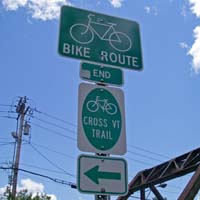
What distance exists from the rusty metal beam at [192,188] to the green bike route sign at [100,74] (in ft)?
32.3

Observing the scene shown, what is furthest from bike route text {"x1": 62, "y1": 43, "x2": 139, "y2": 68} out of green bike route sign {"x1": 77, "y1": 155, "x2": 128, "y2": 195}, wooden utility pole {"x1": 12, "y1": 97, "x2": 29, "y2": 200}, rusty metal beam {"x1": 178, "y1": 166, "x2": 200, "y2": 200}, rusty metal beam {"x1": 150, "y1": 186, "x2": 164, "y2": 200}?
wooden utility pole {"x1": 12, "y1": 97, "x2": 29, "y2": 200}

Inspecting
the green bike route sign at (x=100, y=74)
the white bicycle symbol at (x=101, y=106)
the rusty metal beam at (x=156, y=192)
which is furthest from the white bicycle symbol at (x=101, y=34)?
the rusty metal beam at (x=156, y=192)

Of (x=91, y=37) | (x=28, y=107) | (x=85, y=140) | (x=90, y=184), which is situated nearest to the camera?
(x=90, y=184)

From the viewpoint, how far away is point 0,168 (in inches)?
886

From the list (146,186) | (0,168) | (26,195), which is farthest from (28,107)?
(146,186)

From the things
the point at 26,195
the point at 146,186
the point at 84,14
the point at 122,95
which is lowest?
the point at 122,95

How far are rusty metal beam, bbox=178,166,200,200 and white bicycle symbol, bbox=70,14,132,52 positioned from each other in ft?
32.0

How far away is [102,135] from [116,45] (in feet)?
3.13

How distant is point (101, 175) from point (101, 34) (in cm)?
132

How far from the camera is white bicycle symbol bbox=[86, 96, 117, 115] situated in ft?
9.45

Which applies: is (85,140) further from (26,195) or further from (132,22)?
(26,195)

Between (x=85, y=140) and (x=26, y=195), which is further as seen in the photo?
(x=26, y=195)

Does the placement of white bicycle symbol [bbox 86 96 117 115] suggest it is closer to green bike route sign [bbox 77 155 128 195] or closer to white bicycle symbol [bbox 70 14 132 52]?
green bike route sign [bbox 77 155 128 195]

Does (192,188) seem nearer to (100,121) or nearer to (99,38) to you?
(99,38)
